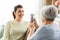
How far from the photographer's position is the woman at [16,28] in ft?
8.38

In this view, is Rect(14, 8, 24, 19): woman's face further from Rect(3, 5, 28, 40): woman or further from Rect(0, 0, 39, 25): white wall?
Rect(0, 0, 39, 25): white wall

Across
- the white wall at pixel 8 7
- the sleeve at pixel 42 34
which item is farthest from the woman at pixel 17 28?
the white wall at pixel 8 7

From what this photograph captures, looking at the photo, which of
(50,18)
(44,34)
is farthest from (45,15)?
(44,34)

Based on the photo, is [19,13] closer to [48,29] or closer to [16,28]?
[16,28]

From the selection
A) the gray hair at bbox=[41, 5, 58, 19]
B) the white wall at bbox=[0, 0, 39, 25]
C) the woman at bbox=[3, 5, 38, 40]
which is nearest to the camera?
the gray hair at bbox=[41, 5, 58, 19]

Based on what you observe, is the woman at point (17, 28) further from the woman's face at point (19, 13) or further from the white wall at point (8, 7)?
the white wall at point (8, 7)

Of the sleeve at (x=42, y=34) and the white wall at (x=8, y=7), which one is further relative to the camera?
the white wall at (x=8, y=7)

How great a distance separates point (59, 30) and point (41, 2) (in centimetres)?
169

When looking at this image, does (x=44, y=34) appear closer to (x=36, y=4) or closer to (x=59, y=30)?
(x=59, y=30)

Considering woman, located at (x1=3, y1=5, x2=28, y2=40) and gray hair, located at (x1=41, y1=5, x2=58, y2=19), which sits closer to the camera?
gray hair, located at (x1=41, y1=5, x2=58, y2=19)

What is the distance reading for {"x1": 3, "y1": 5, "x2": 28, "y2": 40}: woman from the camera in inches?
101

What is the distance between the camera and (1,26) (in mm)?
3389

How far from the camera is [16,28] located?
8.46 feet

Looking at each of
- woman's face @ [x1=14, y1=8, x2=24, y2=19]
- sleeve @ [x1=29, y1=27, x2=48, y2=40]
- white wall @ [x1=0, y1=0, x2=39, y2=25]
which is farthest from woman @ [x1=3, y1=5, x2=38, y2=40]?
white wall @ [x1=0, y1=0, x2=39, y2=25]
